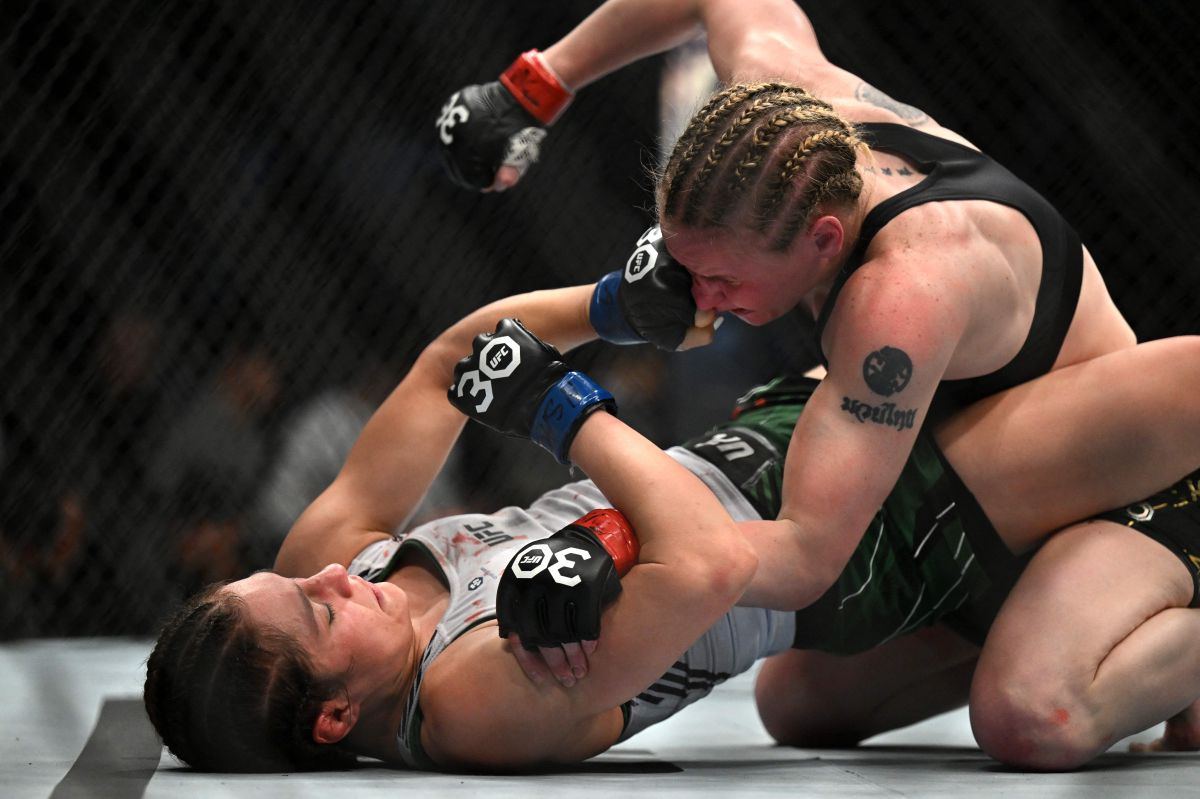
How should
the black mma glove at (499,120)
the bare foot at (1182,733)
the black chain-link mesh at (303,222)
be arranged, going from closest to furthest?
the bare foot at (1182,733)
the black mma glove at (499,120)
the black chain-link mesh at (303,222)

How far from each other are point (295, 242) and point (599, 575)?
211 cm

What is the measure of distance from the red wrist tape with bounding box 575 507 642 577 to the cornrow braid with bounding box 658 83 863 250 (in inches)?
14.6

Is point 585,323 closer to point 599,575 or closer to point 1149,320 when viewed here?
point 599,575

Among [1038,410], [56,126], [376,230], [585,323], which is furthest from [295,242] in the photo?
[1038,410]

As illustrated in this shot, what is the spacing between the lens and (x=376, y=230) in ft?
10.5

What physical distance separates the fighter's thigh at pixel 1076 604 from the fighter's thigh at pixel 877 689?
0.88 feet

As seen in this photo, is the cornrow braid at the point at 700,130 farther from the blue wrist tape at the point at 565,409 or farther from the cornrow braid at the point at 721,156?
the blue wrist tape at the point at 565,409

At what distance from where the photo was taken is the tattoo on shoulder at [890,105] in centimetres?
178

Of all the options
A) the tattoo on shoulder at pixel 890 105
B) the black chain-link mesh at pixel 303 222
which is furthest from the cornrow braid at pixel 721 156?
the black chain-link mesh at pixel 303 222

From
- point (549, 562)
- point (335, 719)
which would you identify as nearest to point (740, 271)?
point (549, 562)

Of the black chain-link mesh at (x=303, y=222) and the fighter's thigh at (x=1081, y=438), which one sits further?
the black chain-link mesh at (x=303, y=222)

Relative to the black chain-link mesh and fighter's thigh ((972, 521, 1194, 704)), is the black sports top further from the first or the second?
the black chain-link mesh

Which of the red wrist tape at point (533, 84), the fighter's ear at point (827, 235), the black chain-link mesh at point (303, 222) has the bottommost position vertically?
the black chain-link mesh at point (303, 222)

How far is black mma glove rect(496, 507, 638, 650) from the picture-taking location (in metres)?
1.27
